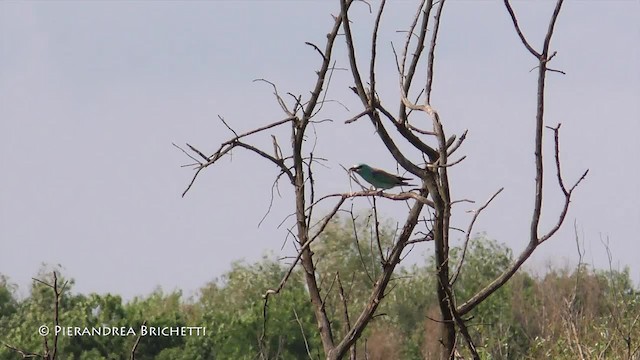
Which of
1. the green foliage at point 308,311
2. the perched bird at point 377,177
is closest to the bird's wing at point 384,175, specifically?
the perched bird at point 377,177

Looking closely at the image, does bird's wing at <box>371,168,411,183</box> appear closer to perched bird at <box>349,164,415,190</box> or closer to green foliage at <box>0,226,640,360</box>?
perched bird at <box>349,164,415,190</box>

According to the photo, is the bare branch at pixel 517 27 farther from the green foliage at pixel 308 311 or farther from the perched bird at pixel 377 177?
the green foliage at pixel 308 311

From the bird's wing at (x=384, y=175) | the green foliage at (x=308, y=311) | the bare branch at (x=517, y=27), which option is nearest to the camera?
the bare branch at (x=517, y=27)

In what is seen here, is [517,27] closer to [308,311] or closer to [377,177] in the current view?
[377,177]

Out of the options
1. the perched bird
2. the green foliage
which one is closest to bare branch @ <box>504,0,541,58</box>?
the perched bird

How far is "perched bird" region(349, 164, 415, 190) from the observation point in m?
3.76

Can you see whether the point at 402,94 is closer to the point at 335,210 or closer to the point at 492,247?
the point at 335,210

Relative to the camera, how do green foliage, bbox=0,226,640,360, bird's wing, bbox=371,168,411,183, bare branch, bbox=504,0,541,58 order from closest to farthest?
1. bare branch, bbox=504,0,541,58
2. bird's wing, bbox=371,168,411,183
3. green foliage, bbox=0,226,640,360

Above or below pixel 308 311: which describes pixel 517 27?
below

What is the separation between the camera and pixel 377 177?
12.5 ft

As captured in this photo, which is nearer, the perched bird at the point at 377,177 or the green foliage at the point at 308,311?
the perched bird at the point at 377,177

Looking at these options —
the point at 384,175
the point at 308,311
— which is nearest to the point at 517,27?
the point at 384,175

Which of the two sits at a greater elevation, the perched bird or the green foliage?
the green foliage

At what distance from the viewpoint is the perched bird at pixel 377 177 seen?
376 centimetres
